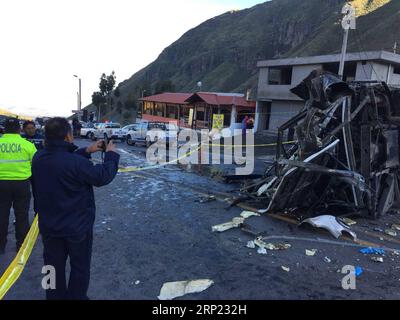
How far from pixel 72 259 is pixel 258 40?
442 ft

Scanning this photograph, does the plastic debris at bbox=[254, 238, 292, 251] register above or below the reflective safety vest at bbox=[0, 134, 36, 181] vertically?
below

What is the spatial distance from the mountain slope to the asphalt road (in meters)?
65.7

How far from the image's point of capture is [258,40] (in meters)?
129

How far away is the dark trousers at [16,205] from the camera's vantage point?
515 cm

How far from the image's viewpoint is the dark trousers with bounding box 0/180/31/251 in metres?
5.15

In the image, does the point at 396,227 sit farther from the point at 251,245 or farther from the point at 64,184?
the point at 64,184

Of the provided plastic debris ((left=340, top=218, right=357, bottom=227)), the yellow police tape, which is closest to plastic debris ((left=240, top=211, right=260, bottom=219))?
plastic debris ((left=340, top=218, right=357, bottom=227))

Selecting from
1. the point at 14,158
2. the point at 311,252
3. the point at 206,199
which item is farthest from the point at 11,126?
the point at 206,199

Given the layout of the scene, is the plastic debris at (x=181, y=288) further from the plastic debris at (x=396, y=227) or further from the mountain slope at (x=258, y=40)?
the mountain slope at (x=258, y=40)

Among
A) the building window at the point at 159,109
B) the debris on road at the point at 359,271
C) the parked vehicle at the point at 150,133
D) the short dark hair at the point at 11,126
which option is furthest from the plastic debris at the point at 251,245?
the building window at the point at 159,109

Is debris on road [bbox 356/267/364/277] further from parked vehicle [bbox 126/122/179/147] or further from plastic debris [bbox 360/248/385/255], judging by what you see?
parked vehicle [bbox 126/122/179/147]

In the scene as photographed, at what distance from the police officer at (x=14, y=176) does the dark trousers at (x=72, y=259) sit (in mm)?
2209
